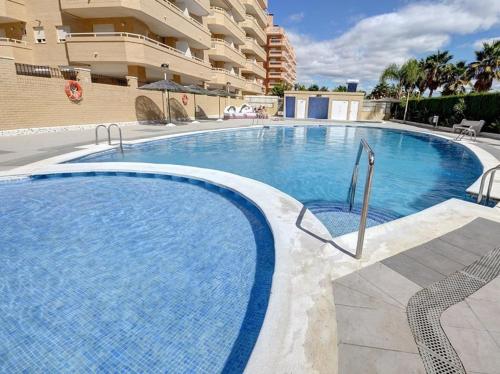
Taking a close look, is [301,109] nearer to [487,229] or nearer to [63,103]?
[63,103]

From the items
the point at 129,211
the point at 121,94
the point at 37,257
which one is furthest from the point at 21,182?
the point at 121,94

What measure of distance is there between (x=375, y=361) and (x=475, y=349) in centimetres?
75

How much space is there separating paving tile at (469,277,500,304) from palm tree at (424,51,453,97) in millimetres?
48737

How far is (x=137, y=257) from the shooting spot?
12.8ft

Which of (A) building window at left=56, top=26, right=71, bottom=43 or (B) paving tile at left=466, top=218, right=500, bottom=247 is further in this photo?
(A) building window at left=56, top=26, right=71, bottom=43

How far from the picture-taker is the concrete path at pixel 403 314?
188 cm

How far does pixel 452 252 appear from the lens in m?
3.26

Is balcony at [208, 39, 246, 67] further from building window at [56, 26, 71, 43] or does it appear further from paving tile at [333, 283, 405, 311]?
paving tile at [333, 283, 405, 311]

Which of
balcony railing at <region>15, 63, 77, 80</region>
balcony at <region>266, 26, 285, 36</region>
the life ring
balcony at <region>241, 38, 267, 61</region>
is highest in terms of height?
balcony at <region>266, 26, 285, 36</region>

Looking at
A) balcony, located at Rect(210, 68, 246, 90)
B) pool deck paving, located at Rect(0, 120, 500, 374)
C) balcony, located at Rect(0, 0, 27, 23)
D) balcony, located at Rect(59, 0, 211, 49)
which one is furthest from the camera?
balcony, located at Rect(210, 68, 246, 90)

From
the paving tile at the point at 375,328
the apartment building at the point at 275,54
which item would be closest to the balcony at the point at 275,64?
the apartment building at the point at 275,54

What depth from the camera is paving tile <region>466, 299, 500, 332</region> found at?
2.17 m

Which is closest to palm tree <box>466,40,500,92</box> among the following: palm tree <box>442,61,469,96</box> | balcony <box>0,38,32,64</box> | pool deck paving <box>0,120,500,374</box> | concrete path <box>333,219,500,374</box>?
palm tree <box>442,61,469,96</box>

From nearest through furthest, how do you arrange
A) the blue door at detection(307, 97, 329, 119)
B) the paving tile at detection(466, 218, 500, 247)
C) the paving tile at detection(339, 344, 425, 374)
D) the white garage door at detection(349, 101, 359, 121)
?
the paving tile at detection(339, 344, 425, 374) < the paving tile at detection(466, 218, 500, 247) < the white garage door at detection(349, 101, 359, 121) < the blue door at detection(307, 97, 329, 119)
